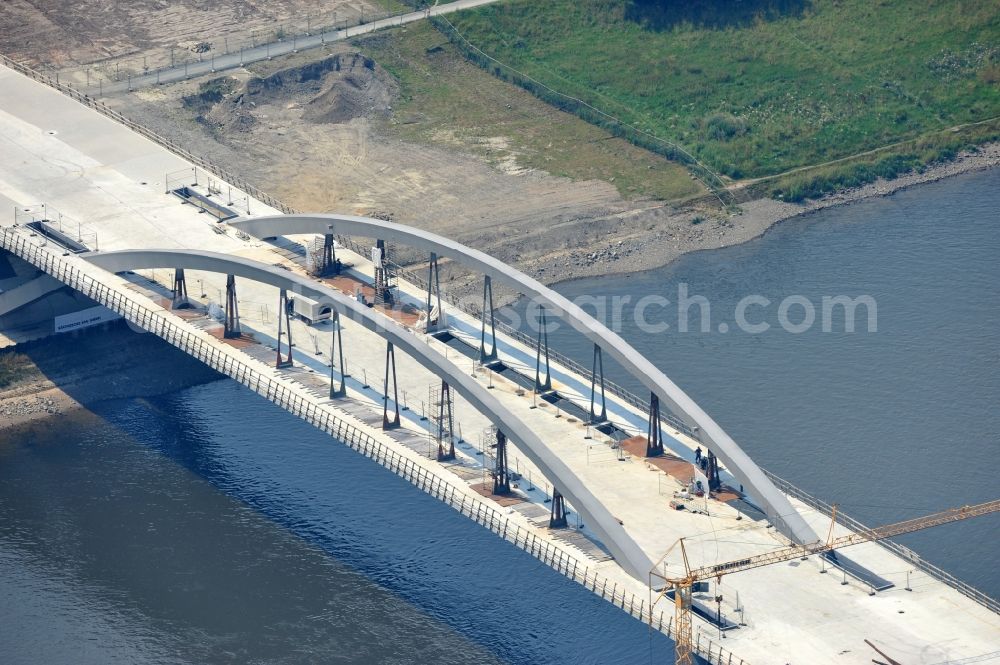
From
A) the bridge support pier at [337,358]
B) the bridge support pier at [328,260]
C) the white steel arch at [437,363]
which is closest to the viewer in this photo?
the white steel arch at [437,363]

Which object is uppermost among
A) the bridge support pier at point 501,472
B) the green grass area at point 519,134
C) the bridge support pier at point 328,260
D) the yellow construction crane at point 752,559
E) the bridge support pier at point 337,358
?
the green grass area at point 519,134

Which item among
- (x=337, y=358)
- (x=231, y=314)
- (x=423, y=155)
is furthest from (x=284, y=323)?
(x=423, y=155)

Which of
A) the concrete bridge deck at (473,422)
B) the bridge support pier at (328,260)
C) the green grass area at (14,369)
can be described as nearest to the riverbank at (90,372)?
the green grass area at (14,369)

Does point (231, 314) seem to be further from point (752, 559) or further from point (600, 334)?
point (752, 559)

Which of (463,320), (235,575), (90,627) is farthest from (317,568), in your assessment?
(463,320)

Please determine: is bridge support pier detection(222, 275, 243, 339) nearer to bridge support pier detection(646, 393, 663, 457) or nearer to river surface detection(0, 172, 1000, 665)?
river surface detection(0, 172, 1000, 665)

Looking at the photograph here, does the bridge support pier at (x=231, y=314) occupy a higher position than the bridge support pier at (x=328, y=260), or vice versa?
the bridge support pier at (x=328, y=260)

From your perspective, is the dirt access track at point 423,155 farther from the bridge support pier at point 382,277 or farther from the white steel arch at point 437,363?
the white steel arch at point 437,363
